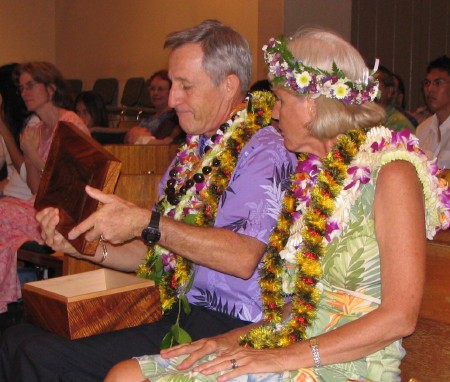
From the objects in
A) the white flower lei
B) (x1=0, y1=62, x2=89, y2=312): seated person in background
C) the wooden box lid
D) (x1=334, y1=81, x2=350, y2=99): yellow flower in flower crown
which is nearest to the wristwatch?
the wooden box lid

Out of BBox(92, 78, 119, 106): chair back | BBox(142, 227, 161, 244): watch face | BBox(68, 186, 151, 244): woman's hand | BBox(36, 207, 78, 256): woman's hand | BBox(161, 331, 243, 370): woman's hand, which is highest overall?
BBox(68, 186, 151, 244): woman's hand

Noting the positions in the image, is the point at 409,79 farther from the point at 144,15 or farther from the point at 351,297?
the point at 351,297

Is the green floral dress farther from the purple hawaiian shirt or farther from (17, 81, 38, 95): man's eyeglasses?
A: (17, 81, 38, 95): man's eyeglasses

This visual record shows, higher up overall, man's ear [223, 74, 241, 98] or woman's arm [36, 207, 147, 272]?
man's ear [223, 74, 241, 98]

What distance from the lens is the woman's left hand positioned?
1845mm

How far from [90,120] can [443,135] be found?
3.57 meters

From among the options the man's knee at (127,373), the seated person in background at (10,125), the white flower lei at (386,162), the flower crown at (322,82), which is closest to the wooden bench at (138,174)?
the seated person in background at (10,125)

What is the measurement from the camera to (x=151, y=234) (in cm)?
214

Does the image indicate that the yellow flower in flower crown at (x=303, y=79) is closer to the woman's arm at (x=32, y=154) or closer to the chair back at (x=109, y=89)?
the woman's arm at (x=32, y=154)

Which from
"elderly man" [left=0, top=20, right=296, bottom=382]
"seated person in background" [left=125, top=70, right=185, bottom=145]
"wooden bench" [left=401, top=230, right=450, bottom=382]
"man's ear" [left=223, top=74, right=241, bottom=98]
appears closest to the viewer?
"wooden bench" [left=401, top=230, right=450, bottom=382]

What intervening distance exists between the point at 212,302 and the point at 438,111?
327cm

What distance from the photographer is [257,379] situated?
72.7 inches

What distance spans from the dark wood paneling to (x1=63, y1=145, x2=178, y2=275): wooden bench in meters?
4.68

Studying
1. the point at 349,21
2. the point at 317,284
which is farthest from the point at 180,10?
the point at 317,284
